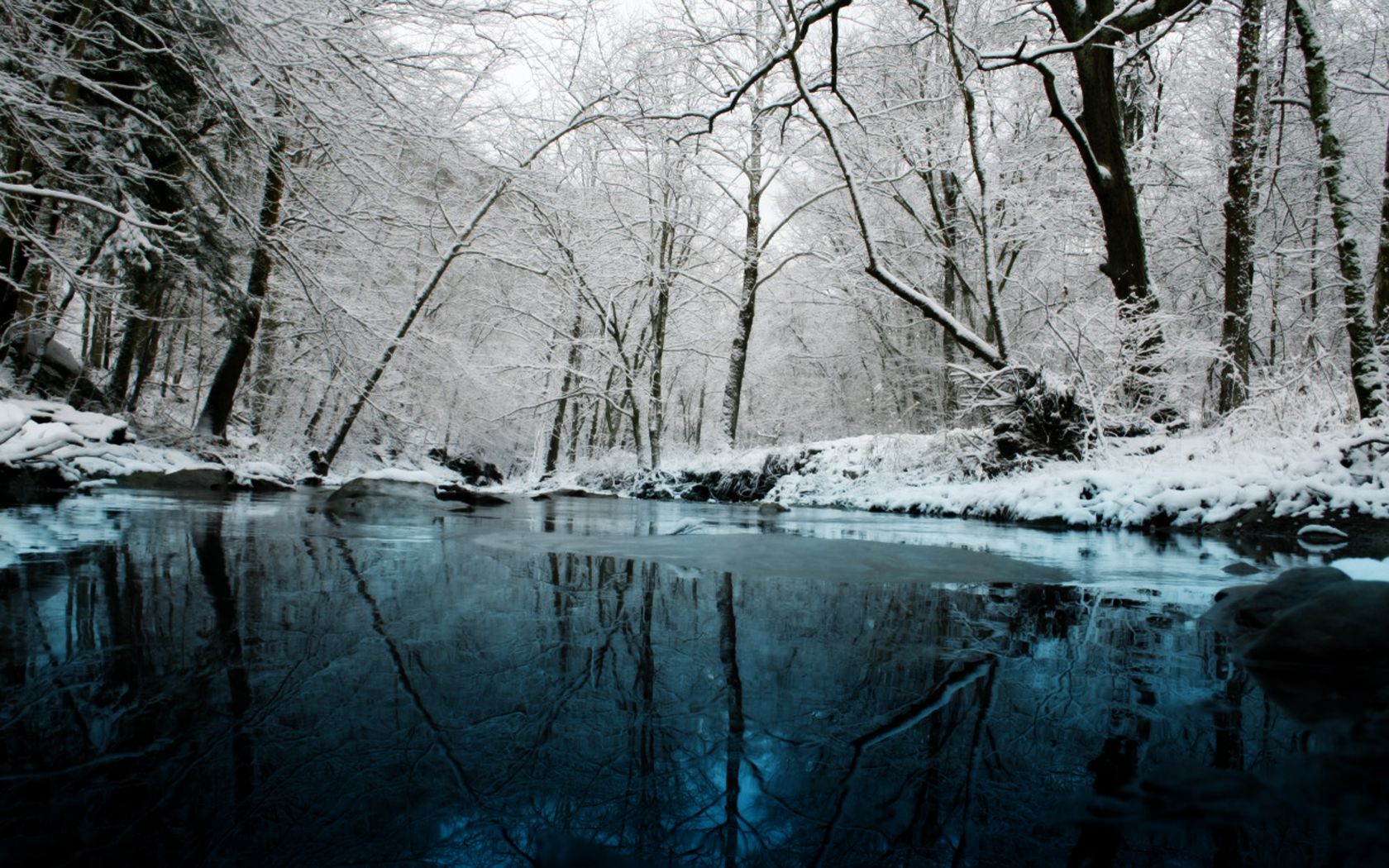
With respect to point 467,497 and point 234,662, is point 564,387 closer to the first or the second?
point 467,497

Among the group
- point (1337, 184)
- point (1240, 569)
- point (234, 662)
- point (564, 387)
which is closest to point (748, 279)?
point (564, 387)

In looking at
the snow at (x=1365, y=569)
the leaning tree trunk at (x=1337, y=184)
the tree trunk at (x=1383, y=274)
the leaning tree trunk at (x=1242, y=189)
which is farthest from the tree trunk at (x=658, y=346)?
the snow at (x=1365, y=569)

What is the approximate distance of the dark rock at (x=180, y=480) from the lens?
26.8 feet

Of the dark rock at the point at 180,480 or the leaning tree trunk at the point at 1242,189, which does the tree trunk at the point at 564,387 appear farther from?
the leaning tree trunk at the point at 1242,189

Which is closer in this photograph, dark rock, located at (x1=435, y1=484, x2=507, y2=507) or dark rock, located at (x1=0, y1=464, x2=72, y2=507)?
dark rock, located at (x1=0, y1=464, x2=72, y2=507)

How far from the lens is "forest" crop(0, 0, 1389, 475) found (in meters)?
5.78

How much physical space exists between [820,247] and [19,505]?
1389 cm

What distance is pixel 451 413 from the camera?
22.1 m

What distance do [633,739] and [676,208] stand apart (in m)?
15.0

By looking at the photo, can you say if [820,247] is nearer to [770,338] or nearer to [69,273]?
[770,338]

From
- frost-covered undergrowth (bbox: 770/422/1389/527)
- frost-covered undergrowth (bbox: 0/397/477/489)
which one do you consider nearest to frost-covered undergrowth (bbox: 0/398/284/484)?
frost-covered undergrowth (bbox: 0/397/477/489)

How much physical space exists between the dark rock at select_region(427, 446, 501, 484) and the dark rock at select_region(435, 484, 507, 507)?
38.6 ft

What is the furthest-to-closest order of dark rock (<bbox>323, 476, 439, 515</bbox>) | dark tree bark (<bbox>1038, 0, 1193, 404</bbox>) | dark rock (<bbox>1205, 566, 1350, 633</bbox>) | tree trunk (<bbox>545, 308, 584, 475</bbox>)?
tree trunk (<bbox>545, 308, 584, 475</bbox>) → dark tree bark (<bbox>1038, 0, 1193, 404</bbox>) → dark rock (<bbox>323, 476, 439, 515</bbox>) → dark rock (<bbox>1205, 566, 1350, 633</bbox>)

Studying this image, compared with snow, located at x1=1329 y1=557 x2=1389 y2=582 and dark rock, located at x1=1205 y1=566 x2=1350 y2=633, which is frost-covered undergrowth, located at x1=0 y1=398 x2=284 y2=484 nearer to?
dark rock, located at x1=1205 y1=566 x2=1350 y2=633
